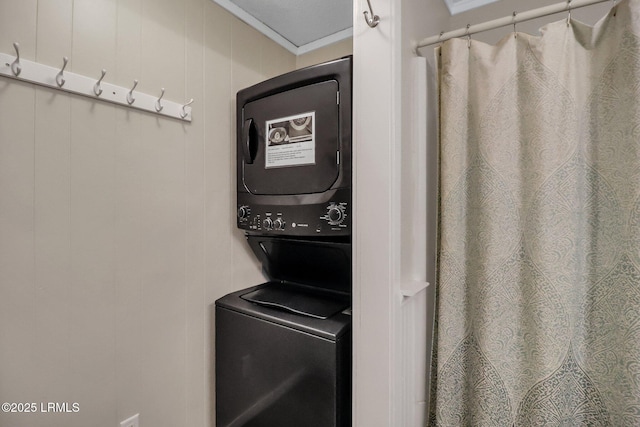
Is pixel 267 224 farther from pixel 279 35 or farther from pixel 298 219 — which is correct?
pixel 279 35

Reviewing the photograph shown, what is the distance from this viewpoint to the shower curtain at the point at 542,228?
3.02ft

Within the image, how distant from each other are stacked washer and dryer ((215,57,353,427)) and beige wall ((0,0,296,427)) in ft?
0.52

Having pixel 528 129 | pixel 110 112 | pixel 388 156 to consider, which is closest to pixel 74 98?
pixel 110 112

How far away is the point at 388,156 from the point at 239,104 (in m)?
0.93

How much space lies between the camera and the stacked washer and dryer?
3.68ft

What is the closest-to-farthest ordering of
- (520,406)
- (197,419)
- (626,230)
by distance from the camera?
(626,230), (520,406), (197,419)

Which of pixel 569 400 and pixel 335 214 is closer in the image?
pixel 569 400

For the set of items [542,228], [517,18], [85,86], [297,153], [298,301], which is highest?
[517,18]

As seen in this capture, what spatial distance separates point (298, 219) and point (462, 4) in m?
1.45

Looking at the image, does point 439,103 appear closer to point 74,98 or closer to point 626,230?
point 626,230

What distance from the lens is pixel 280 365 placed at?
1.21 metres

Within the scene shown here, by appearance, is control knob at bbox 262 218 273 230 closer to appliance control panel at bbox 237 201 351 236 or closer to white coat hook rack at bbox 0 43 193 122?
appliance control panel at bbox 237 201 351 236

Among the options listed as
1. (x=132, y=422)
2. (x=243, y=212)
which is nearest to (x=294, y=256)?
(x=243, y=212)

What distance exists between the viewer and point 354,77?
1.07 meters
